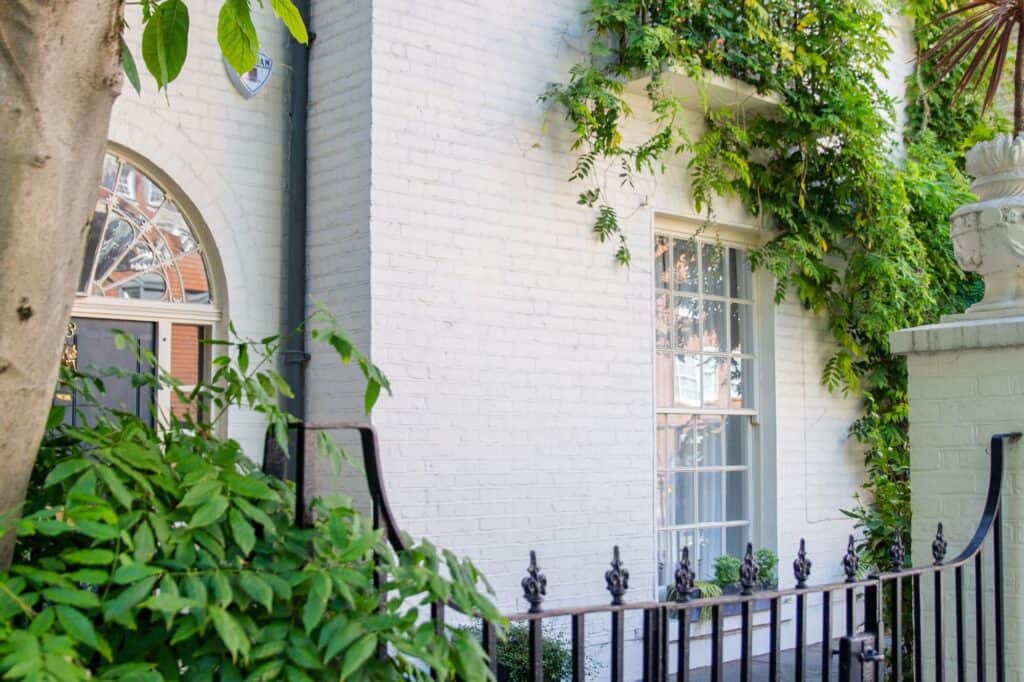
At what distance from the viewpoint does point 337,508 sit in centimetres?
220

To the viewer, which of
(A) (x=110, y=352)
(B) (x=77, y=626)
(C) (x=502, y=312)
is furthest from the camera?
(C) (x=502, y=312)

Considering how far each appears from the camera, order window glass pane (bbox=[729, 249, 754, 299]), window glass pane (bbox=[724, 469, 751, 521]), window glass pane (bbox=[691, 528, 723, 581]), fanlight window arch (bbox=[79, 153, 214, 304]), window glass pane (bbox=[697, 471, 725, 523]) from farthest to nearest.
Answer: window glass pane (bbox=[729, 249, 754, 299]), window glass pane (bbox=[724, 469, 751, 521]), window glass pane (bbox=[697, 471, 725, 523]), window glass pane (bbox=[691, 528, 723, 581]), fanlight window arch (bbox=[79, 153, 214, 304])

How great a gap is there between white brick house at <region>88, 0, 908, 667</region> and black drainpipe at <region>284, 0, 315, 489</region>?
0.17 feet

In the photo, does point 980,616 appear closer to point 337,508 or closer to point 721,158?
point 337,508

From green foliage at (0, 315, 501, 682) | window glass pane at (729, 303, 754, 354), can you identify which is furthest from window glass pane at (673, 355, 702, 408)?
green foliage at (0, 315, 501, 682)

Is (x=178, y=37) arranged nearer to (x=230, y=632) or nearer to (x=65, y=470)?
(x=65, y=470)

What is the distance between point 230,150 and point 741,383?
13.8ft


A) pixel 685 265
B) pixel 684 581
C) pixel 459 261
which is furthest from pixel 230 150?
pixel 684 581

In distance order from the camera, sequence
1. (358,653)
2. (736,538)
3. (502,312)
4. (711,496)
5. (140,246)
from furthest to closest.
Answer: (736,538)
(711,496)
(502,312)
(140,246)
(358,653)

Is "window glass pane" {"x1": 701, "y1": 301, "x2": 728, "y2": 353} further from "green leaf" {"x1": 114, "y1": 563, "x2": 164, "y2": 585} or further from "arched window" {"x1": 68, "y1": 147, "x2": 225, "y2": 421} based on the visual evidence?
"green leaf" {"x1": 114, "y1": 563, "x2": 164, "y2": 585}

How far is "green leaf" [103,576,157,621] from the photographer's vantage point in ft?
5.88

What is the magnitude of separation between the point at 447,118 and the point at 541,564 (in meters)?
2.59

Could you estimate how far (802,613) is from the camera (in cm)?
328

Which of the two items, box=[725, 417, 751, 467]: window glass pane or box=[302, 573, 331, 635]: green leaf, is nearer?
box=[302, 573, 331, 635]: green leaf
